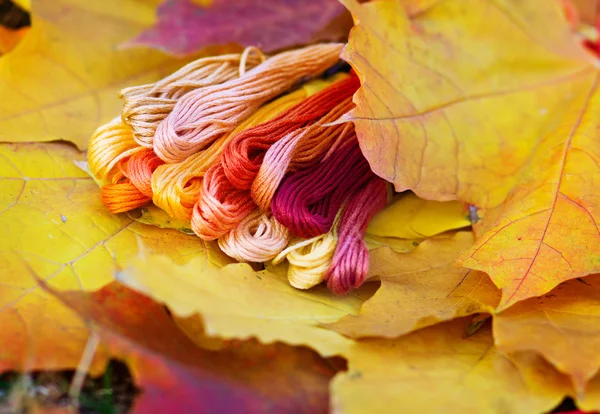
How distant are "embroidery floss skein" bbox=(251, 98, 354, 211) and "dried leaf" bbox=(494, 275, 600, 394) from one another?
214mm

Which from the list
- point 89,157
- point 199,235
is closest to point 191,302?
point 199,235

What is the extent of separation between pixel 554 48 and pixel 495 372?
0.76ft

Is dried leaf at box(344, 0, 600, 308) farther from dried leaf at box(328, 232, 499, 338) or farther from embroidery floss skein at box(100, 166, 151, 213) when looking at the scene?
embroidery floss skein at box(100, 166, 151, 213)

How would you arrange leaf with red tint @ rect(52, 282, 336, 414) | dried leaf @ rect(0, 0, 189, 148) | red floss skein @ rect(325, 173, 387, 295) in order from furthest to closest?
1. dried leaf @ rect(0, 0, 189, 148)
2. red floss skein @ rect(325, 173, 387, 295)
3. leaf with red tint @ rect(52, 282, 336, 414)

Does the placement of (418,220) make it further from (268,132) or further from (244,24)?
(244,24)

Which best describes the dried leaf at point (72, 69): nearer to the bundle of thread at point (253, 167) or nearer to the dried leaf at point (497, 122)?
the bundle of thread at point (253, 167)

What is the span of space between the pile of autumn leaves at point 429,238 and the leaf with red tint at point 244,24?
8cm

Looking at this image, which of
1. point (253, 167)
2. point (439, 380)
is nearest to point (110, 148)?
point (253, 167)

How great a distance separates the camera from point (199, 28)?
658 mm

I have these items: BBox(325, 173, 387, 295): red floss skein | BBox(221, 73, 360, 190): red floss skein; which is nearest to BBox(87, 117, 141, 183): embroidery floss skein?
BBox(221, 73, 360, 190): red floss skein

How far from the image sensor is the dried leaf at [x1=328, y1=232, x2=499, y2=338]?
451 millimetres

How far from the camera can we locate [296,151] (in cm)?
54

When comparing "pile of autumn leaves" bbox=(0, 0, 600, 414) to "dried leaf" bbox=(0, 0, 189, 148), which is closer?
"pile of autumn leaves" bbox=(0, 0, 600, 414)

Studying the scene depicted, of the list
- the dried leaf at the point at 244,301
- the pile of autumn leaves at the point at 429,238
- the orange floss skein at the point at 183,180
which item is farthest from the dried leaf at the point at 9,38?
the dried leaf at the point at 244,301
